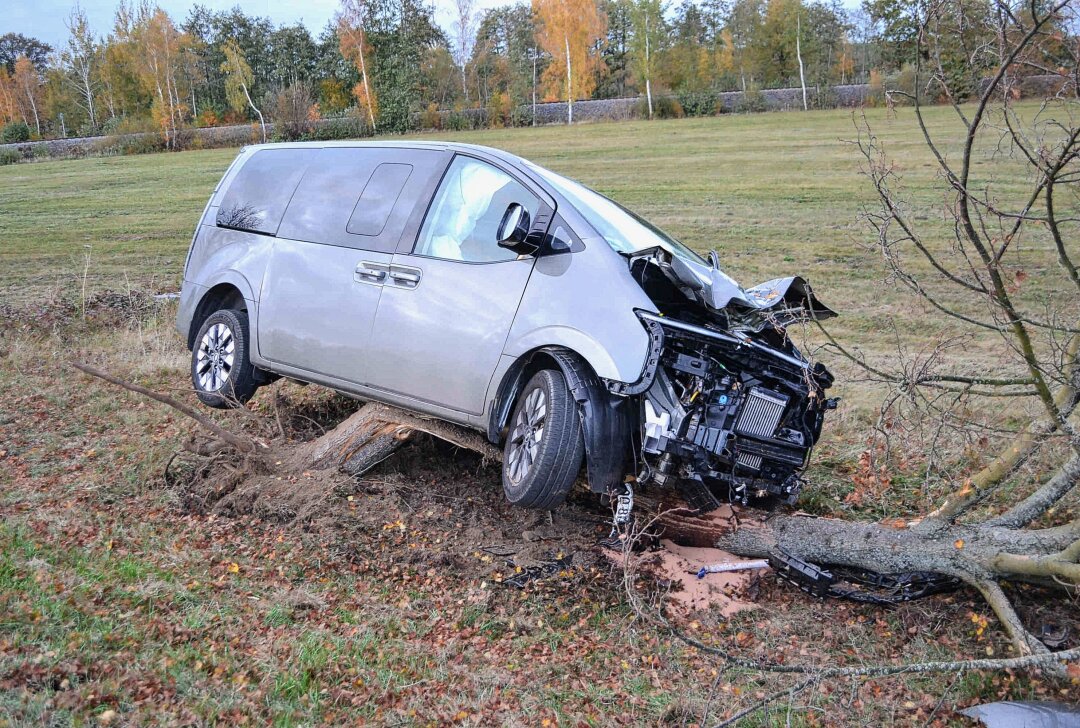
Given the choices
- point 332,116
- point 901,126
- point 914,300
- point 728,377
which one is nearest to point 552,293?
point 728,377

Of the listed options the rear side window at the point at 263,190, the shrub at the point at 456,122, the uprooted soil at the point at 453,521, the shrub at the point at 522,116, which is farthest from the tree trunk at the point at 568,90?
the uprooted soil at the point at 453,521

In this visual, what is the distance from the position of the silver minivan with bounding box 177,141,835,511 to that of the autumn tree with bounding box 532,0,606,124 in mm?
51134

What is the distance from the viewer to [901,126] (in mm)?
36125

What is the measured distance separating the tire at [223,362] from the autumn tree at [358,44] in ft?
141

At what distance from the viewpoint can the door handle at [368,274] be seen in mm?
5746

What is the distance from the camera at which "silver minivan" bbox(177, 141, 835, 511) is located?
4809 millimetres

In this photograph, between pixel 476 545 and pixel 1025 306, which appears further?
pixel 1025 306

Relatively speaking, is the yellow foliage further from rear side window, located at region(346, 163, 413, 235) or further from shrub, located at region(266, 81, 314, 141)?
rear side window, located at region(346, 163, 413, 235)

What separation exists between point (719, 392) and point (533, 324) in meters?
1.08

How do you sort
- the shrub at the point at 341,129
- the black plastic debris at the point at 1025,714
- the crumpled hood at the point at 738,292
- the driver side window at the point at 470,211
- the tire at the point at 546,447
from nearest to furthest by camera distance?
the black plastic debris at the point at 1025,714 < the tire at the point at 546,447 < the crumpled hood at the point at 738,292 < the driver side window at the point at 470,211 < the shrub at the point at 341,129

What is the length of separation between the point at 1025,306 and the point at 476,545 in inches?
347

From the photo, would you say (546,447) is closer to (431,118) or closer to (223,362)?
(223,362)

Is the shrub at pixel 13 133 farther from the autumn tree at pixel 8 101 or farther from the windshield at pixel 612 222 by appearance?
the windshield at pixel 612 222

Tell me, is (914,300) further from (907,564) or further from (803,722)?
(803,722)
